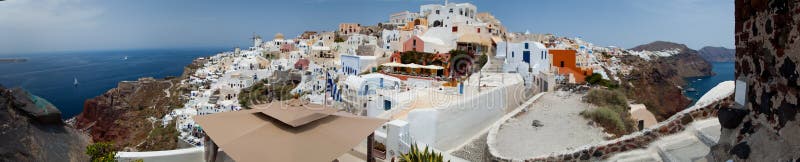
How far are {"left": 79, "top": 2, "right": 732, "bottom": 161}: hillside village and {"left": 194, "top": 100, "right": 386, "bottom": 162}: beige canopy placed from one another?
0.34 metres

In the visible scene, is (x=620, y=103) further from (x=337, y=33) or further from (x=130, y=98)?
(x=130, y=98)

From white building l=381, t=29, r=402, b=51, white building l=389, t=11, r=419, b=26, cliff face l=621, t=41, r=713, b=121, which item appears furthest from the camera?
white building l=389, t=11, r=419, b=26

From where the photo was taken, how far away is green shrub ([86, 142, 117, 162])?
14.9ft

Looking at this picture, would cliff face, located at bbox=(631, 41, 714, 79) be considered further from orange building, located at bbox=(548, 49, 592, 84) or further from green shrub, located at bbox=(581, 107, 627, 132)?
green shrub, located at bbox=(581, 107, 627, 132)

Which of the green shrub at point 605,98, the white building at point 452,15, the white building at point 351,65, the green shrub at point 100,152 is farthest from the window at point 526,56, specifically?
the green shrub at point 100,152

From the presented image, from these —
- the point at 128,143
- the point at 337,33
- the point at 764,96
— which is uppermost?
the point at 337,33

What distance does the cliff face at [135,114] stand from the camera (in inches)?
1358

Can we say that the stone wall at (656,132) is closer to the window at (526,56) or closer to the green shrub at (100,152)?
the green shrub at (100,152)

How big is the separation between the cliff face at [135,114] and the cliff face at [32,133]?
101 ft

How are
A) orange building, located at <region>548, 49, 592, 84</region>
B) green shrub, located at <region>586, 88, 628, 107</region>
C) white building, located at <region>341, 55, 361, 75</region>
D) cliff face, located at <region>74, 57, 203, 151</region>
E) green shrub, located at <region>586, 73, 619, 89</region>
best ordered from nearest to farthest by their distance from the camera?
green shrub, located at <region>586, 88, 628, 107</region>, green shrub, located at <region>586, 73, 619, 89</region>, orange building, located at <region>548, 49, 592, 84</region>, white building, located at <region>341, 55, 361, 75</region>, cliff face, located at <region>74, 57, 203, 151</region>

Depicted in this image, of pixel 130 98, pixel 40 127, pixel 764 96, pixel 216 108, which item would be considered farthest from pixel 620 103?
pixel 130 98

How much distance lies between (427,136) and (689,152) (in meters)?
5.97

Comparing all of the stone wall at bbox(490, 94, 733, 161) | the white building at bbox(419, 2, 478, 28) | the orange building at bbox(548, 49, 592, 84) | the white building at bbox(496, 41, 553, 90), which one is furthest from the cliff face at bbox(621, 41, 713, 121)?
the stone wall at bbox(490, 94, 733, 161)

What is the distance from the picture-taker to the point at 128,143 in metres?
36.7
